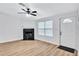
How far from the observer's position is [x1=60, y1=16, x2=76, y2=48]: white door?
11.4ft

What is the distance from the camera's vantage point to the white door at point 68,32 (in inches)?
137

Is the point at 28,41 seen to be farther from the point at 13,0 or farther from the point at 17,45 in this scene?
the point at 13,0

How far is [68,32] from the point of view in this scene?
3715mm

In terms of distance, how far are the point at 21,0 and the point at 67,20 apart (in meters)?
3.17

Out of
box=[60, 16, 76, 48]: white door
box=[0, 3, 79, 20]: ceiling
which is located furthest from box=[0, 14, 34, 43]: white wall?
box=[60, 16, 76, 48]: white door

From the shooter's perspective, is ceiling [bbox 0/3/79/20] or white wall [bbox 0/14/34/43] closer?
ceiling [bbox 0/3/79/20]

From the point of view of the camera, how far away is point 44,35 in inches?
115

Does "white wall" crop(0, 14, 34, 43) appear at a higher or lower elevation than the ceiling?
lower

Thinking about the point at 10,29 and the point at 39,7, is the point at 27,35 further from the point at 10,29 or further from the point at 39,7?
the point at 39,7

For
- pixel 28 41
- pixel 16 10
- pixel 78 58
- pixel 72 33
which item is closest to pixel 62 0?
A: pixel 78 58

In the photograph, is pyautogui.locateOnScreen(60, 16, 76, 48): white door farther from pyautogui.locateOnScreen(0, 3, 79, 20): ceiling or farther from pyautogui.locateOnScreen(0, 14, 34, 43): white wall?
pyautogui.locateOnScreen(0, 14, 34, 43): white wall

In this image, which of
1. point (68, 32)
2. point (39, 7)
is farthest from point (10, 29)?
point (68, 32)

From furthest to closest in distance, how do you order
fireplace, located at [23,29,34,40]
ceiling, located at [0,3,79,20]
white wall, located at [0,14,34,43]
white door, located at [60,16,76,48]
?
1. fireplace, located at [23,29,34,40]
2. white door, located at [60,16,76,48]
3. white wall, located at [0,14,34,43]
4. ceiling, located at [0,3,79,20]

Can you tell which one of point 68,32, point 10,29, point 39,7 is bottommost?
point 68,32
